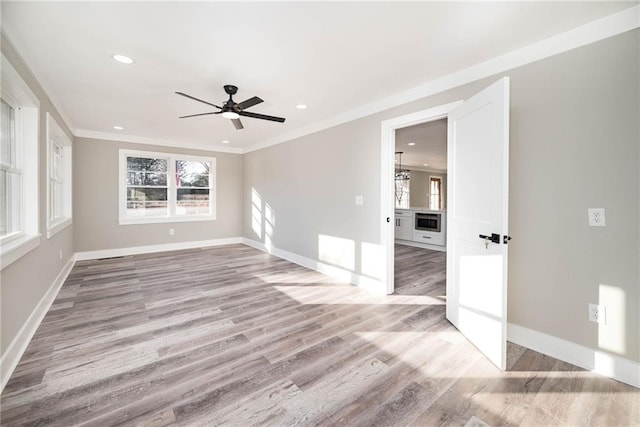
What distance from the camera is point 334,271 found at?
4441 millimetres

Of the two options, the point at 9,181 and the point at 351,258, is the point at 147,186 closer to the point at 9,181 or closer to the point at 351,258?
the point at 9,181

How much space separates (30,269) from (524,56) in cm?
478

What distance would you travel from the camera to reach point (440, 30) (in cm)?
215

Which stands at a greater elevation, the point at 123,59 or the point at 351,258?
the point at 123,59

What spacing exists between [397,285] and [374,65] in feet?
9.30

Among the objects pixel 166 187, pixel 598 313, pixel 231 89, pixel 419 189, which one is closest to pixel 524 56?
pixel 598 313

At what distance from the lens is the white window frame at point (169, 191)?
5.80 meters

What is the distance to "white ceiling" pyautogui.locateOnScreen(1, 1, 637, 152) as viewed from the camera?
1919 millimetres

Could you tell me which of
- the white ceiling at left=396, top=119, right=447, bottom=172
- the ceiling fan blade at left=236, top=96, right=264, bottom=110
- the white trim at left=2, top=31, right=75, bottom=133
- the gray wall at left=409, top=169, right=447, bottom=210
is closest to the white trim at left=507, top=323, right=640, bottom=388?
the white ceiling at left=396, top=119, right=447, bottom=172

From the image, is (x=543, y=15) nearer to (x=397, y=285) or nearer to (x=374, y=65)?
(x=374, y=65)

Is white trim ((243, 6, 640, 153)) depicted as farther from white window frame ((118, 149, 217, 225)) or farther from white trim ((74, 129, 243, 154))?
white window frame ((118, 149, 217, 225))

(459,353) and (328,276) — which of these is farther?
(328,276)

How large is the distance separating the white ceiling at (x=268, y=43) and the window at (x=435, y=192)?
31.5ft

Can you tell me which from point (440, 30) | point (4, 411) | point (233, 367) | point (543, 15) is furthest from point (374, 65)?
point (4, 411)
